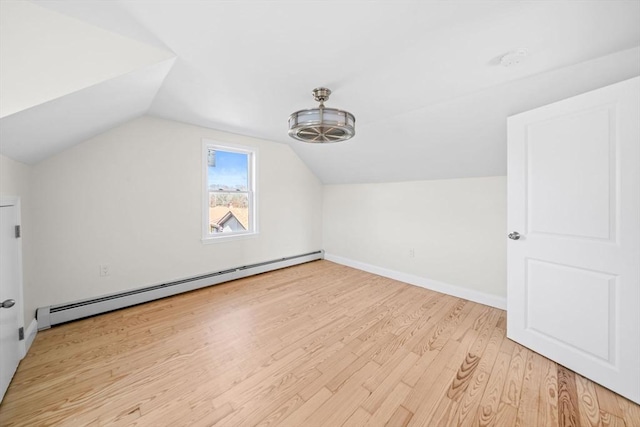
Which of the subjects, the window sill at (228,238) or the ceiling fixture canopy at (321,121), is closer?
the ceiling fixture canopy at (321,121)

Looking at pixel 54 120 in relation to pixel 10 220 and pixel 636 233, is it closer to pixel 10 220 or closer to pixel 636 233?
pixel 10 220

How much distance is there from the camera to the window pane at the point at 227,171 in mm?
3506

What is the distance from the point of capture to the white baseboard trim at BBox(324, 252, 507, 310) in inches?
110

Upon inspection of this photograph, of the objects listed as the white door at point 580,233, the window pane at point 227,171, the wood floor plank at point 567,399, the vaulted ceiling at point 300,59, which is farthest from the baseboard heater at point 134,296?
the wood floor plank at point 567,399

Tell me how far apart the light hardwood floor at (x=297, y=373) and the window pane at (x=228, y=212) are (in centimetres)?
129

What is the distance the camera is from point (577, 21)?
131 centimetres

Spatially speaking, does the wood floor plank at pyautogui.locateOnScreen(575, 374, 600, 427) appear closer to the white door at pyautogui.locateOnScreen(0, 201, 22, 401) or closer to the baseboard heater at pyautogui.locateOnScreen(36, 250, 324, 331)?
the white door at pyautogui.locateOnScreen(0, 201, 22, 401)

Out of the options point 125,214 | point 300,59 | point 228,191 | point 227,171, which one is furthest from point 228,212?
point 300,59

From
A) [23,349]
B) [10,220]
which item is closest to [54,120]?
[10,220]

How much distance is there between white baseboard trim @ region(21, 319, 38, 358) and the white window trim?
1659mm

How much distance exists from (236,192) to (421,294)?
3146 mm

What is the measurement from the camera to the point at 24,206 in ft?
6.74

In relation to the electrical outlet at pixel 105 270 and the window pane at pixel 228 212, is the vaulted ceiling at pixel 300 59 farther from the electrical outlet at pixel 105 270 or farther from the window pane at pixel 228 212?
the window pane at pixel 228 212

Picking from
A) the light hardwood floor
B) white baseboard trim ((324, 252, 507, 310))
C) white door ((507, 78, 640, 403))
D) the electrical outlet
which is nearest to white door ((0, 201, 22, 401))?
the light hardwood floor
